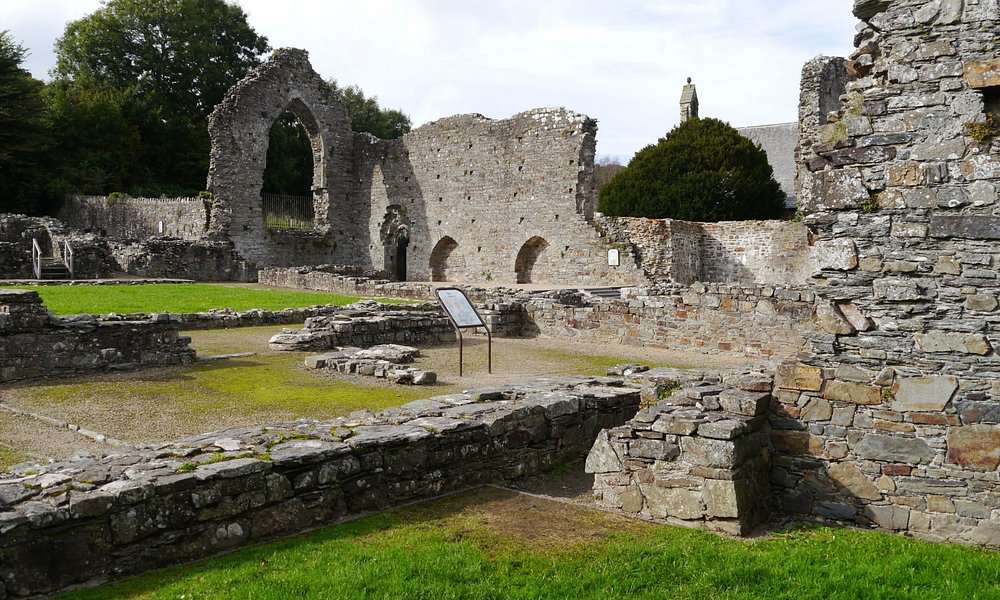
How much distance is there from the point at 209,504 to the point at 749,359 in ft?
31.8

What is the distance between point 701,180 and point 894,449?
1055 inches

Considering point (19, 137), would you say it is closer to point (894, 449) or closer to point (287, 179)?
point (287, 179)

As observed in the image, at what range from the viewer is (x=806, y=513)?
5.46m

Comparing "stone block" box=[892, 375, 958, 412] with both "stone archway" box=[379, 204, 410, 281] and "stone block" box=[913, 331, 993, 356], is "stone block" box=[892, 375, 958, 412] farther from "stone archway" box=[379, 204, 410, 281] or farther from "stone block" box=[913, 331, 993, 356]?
"stone archway" box=[379, 204, 410, 281]

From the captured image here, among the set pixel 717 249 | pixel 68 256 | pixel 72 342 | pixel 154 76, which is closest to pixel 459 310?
pixel 72 342

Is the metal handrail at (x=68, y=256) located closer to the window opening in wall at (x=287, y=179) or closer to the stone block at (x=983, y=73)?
the window opening in wall at (x=287, y=179)

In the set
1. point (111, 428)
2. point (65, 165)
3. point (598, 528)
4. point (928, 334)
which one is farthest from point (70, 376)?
point (65, 165)

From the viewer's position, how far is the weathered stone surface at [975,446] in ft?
16.1

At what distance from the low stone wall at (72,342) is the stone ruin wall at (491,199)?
16.2m

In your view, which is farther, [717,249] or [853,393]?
[717,249]

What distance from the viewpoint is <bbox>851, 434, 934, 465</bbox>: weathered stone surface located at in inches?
201

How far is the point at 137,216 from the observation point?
32906mm

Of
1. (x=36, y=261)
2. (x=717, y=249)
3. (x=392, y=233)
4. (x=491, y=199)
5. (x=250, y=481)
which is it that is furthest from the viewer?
(x=392, y=233)

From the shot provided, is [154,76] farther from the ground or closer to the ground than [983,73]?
farther from the ground
